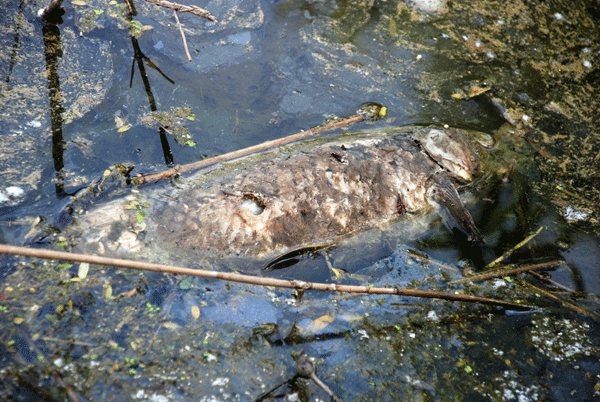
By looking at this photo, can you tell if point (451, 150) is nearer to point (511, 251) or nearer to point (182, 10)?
point (511, 251)

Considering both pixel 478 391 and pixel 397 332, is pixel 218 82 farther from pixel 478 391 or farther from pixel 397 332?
pixel 478 391

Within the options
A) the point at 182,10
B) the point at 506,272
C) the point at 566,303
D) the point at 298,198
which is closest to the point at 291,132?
the point at 298,198

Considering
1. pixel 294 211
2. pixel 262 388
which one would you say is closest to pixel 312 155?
pixel 294 211

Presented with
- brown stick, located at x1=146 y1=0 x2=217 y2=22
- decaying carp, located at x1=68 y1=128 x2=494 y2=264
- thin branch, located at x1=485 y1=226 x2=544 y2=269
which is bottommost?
thin branch, located at x1=485 y1=226 x2=544 y2=269

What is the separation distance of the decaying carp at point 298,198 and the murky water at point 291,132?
20cm

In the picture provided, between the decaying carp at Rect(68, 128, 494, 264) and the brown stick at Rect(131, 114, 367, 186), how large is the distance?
8 cm

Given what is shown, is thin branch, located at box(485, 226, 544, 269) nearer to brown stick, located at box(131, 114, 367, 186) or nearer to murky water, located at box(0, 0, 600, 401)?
murky water, located at box(0, 0, 600, 401)

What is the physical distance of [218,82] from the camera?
360cm

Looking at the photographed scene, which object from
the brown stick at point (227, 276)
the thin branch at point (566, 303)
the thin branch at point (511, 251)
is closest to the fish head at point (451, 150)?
the thin branch at point (511, 251)

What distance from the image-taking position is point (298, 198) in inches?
97.0

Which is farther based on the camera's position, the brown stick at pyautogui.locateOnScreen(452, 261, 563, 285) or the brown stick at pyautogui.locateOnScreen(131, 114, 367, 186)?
the brown stick at pyautogui.locateOnScreen(131, 114, 367, 186)

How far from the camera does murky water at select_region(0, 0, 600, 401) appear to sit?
6.14 ft

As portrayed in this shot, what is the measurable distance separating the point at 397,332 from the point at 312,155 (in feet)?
4.64

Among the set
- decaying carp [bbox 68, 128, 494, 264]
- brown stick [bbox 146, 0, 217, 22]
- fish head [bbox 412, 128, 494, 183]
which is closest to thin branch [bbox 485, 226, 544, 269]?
decaying carp [bbox 68, 128, 494, 264]
